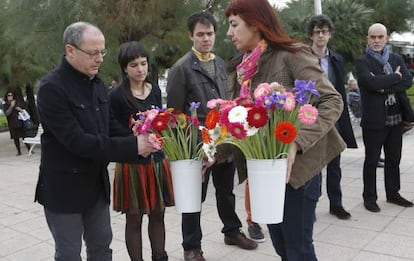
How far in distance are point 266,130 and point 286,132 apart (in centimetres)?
12

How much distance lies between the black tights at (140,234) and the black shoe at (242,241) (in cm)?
67

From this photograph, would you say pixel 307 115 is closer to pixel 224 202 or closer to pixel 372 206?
pixel 224 202

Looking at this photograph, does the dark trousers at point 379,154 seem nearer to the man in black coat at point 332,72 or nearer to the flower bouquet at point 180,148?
the man in black coat at point 332,72

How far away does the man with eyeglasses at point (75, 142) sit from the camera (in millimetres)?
2162

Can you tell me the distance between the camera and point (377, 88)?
13.4ft

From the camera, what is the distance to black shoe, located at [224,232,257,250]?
350 centimetres

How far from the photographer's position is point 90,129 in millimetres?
2297

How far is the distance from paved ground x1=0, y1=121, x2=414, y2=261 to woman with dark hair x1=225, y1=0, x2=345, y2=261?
1.40m

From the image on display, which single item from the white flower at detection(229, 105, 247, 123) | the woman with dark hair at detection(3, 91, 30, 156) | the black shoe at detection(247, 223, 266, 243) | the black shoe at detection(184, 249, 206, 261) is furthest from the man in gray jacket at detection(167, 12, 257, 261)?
the woman with dark hair at detection(3, 91, 30, 156)

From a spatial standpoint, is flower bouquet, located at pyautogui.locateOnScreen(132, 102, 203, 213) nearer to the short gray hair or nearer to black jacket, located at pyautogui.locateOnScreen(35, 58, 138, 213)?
black jacket, located at pyautogui.locateOnScreen(35, 58, 138, 213)

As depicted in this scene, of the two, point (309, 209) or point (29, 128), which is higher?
point (309, 209)

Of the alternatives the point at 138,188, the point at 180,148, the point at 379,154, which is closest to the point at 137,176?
the point at 138,188

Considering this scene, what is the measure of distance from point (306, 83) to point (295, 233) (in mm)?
717

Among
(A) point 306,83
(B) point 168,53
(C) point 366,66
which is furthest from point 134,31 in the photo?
(A) point 306,83
